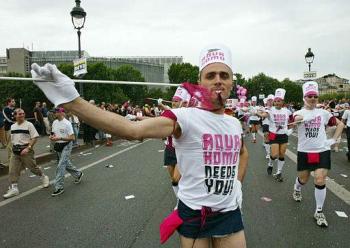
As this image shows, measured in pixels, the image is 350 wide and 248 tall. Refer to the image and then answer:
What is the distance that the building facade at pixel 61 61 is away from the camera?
332ft

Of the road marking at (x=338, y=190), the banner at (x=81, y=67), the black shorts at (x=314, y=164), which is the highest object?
the banner at (x=81, y=67)

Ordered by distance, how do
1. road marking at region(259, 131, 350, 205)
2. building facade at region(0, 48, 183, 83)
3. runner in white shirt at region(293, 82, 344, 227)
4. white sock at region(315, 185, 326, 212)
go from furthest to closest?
1. building facade at region(0, 48, 183, 83)
2. road marking at region(259, 131, 350, 205)
3. runner in white shirt at region(293, 82, 344, 227)
4. white sock at region(315, 185, 326, 212)

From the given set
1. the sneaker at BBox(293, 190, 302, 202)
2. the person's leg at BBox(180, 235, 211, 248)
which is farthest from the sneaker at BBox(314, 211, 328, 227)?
the person's leg at BBox(180, 235, 211, 248)

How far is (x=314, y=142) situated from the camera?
6.25 meters

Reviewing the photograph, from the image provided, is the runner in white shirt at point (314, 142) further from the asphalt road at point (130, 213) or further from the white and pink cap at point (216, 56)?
the white and pink cap at point (216, 56)

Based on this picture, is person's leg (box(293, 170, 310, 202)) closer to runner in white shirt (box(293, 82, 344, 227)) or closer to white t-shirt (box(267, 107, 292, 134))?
runner in white shirt (box(293, 82, 344, 227))

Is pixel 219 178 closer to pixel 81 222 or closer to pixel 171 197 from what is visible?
pixel 81 222

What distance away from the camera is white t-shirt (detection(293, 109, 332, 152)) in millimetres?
6230

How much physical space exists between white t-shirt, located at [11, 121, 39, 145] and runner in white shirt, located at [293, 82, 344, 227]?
5603mm

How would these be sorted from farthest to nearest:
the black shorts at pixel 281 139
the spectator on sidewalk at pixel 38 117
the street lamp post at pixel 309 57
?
1. the street lamp post at pixel 309 57
2. the spectator on sidewalk at pixel 38 117
3. the black shorts at pixel 281 139

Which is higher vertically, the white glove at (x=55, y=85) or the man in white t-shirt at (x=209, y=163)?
the white glove at (x=55, y=85)

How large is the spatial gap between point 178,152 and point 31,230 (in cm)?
385

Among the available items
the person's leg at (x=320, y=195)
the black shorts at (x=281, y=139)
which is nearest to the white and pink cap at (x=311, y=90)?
the person's leg at (x=320, y=195)

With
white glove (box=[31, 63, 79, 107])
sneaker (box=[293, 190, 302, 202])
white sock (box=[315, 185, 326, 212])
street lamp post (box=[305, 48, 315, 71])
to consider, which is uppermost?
street lamp post (box=[305, 48, 315, 71])
